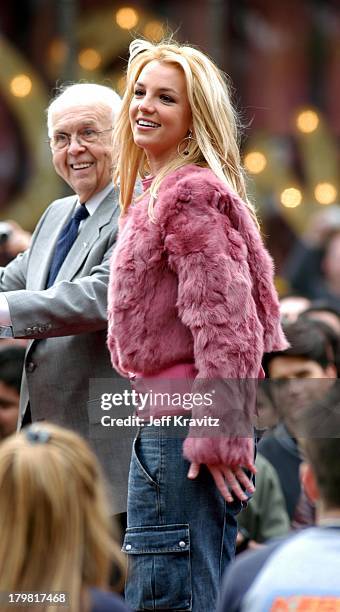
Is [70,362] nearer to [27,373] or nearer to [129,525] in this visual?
[27,373]

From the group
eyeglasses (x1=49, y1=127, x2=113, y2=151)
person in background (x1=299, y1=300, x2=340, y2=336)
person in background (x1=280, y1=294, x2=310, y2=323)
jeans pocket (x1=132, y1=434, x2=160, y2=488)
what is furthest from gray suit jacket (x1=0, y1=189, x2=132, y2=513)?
person in background (x1=299, y1=300, x2=340, y2=336)

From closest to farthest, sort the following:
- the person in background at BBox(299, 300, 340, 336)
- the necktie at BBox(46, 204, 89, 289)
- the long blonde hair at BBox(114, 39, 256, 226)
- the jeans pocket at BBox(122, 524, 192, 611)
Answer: the jeans pocket at BBox(122, 524, 192, 611)
the long blonde hair at BBox(114, 39, 256, 226)
the necktie at BBox(46, 204, 89, 289)
the person in background at BBox(299, 300, 340, 336)

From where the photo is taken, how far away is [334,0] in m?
9.92

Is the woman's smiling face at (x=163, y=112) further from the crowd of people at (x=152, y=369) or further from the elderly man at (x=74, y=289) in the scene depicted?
the elderly man at (x=74, y=289)

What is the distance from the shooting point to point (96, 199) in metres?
4.55

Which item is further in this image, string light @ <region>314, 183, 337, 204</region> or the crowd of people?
string light @ <region>314, 183, 337, 204</region>

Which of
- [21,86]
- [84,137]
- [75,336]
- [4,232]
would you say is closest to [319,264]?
[21,86]

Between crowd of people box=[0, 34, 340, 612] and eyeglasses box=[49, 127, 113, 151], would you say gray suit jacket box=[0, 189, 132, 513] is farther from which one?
eyeglasses box=[49, 127, 113, 151]

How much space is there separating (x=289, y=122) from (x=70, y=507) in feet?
24.5

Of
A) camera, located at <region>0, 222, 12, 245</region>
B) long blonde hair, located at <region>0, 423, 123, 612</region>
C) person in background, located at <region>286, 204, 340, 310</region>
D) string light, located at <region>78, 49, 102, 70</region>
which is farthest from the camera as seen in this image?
string light, located at <region>78, 49, 102, 70</region>

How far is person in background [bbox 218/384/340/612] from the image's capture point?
8.77ft

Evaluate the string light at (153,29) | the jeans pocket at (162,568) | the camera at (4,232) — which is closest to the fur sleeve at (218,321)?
the jeans pocket at (162,568)

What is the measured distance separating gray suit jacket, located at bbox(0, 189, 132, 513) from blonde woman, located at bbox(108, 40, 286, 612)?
0.36 meters

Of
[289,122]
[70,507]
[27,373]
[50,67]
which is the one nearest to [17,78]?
[50,67]
